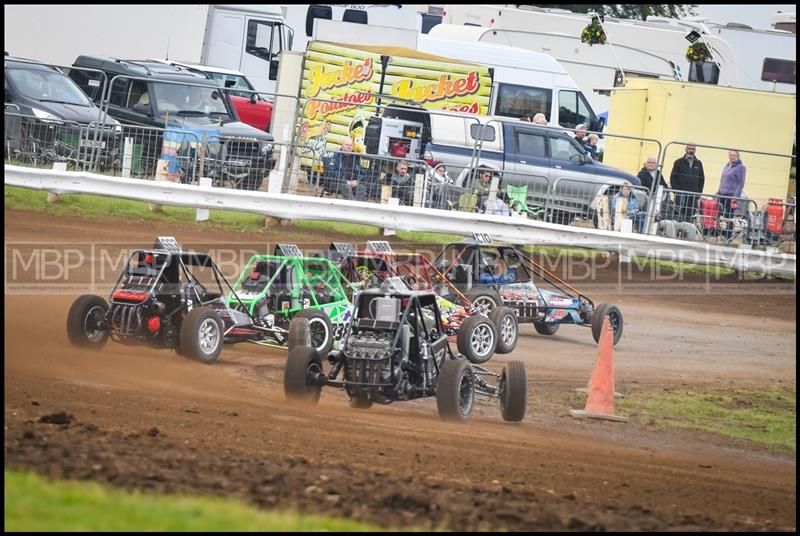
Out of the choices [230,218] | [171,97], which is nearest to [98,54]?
[171,97]

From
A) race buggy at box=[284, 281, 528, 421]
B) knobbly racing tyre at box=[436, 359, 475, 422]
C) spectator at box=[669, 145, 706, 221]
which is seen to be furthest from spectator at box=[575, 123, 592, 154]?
knobbly racing tyre at box=[436, 359, 475, 422]

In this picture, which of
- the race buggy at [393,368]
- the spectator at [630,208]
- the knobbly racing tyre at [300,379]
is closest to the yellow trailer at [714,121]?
the spectator at [630,208]

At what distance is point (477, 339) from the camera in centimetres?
1171

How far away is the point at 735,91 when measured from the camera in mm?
21969

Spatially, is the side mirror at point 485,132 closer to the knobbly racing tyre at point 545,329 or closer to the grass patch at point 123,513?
the knobbly racing tyre at point 545,329

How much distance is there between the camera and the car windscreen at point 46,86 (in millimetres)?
18406

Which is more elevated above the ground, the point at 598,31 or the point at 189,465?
the point at 598,31

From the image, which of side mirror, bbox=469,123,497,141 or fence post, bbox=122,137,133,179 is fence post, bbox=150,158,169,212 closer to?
fence post, bbox=122,137,133,179

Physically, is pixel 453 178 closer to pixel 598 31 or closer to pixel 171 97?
pixel 171 97

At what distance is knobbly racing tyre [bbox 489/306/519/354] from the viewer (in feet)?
40.7

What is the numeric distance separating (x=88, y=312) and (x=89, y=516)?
19.4 ft

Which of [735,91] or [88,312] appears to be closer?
[88,312]

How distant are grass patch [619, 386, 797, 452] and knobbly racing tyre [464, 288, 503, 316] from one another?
2.11 m

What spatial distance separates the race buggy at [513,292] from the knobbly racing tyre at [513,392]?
3.34 meters
